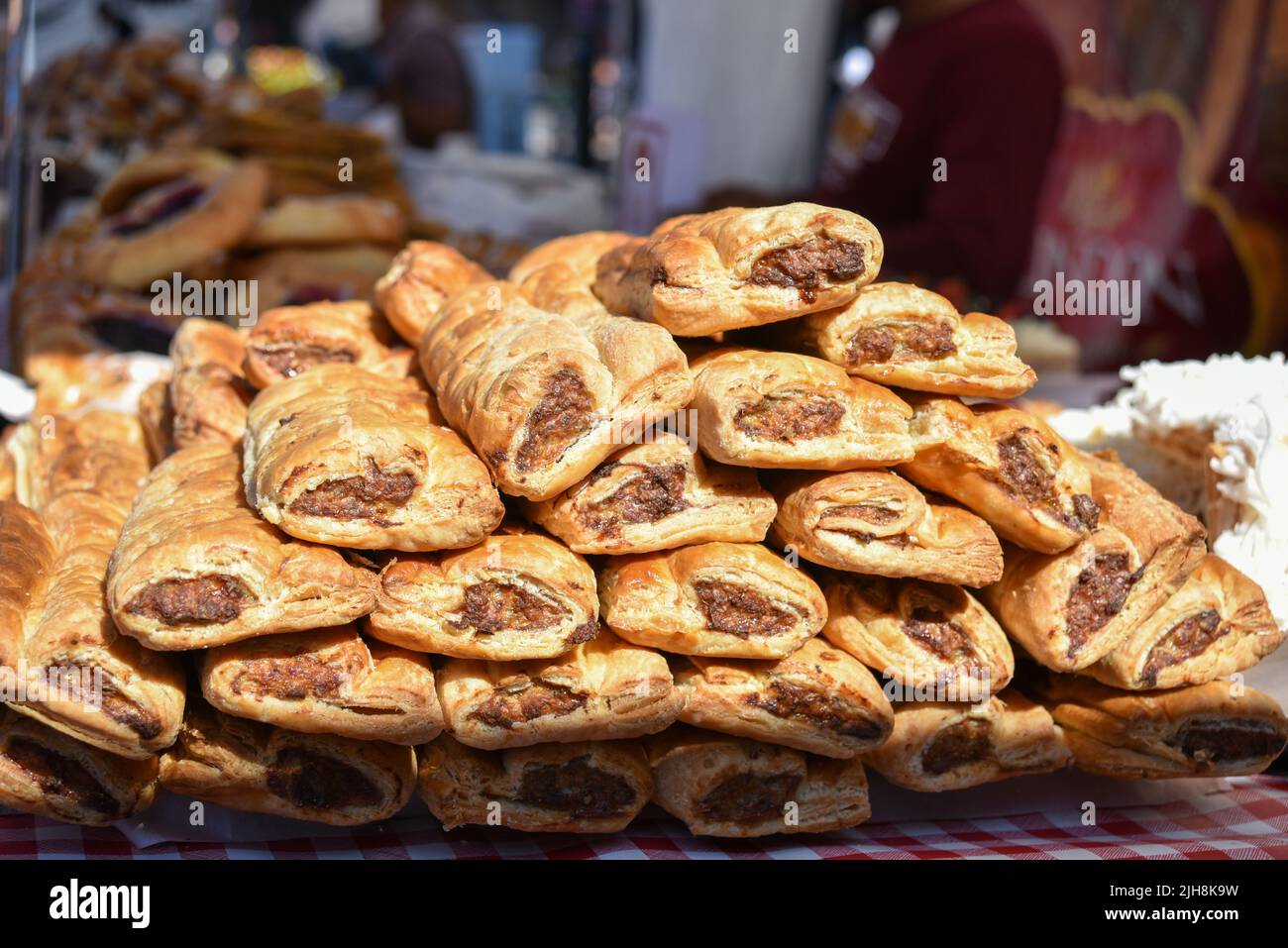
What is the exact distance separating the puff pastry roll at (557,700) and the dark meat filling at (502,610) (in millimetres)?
110

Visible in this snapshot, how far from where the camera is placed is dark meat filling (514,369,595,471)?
2.34 metres

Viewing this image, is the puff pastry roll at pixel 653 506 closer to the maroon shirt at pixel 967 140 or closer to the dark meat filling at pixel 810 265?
the dark meat filling at pixel 810 265

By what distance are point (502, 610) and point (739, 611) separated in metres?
0.51

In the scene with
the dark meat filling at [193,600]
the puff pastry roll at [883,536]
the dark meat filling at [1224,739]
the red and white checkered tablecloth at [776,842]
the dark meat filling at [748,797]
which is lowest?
the red and white checkered tablecloth at [776,842]

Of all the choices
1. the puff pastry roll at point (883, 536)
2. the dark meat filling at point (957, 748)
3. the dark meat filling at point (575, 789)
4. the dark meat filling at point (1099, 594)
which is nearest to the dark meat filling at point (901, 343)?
the puff pastry roll at point (883, 536)

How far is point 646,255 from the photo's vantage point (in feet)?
8.66

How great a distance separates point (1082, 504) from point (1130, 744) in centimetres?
62

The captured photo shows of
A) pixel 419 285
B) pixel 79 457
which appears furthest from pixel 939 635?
pixel 79 457

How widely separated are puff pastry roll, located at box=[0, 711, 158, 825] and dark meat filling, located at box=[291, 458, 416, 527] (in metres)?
0.71

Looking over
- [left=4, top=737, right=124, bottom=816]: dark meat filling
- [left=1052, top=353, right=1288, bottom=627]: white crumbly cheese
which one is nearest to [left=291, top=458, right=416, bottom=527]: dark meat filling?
[left=4, top=737, right=124, bottom=816]: dark meat filling

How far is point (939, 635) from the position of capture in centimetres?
258

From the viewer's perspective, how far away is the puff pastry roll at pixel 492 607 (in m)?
2.34
